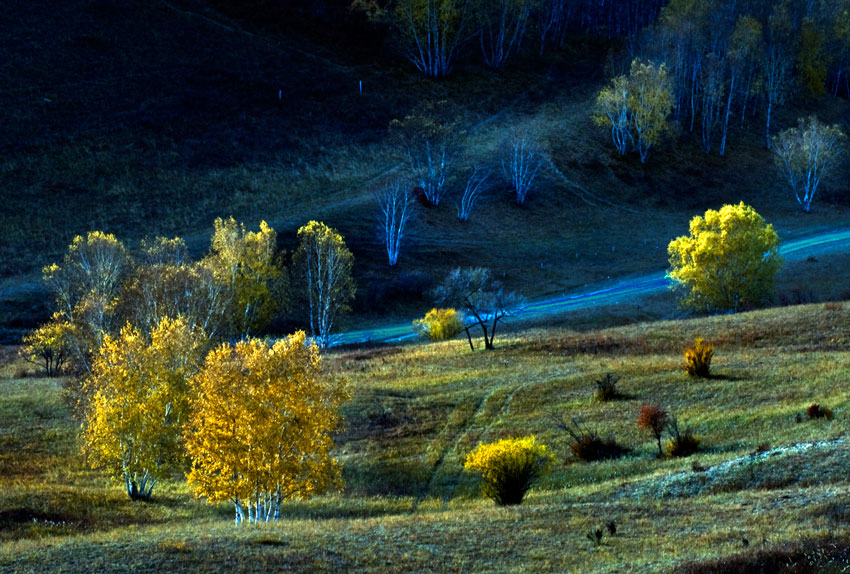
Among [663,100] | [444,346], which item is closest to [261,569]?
[444,346]

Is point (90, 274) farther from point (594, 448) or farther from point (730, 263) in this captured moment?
point (730, 263)

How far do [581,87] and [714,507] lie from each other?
112460 millimetres

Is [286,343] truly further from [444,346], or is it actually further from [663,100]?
[663,100]

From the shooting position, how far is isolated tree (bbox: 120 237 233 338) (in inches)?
2067

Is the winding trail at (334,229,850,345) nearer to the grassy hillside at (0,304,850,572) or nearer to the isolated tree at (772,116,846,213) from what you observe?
the grassy hillside at (0,304,850,572)

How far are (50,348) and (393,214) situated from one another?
3806 cm

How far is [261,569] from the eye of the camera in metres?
18.9

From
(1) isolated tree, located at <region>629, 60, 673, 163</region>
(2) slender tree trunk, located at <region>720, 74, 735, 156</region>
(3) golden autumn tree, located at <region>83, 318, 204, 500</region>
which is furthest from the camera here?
(2) slender tree trunk, located at <region>720, 74, 735, 156</region>

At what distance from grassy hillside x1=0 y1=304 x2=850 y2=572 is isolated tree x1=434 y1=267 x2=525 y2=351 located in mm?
1961

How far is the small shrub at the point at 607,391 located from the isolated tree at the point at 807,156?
7260cm

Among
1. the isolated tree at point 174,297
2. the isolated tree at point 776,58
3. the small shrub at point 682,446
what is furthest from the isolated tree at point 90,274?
the isolated tree at point 776,58

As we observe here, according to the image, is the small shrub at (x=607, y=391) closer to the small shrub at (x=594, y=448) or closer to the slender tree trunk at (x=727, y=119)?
the small shrub at (x=594, y=448)

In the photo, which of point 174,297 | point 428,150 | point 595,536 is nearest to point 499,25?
point 428,150

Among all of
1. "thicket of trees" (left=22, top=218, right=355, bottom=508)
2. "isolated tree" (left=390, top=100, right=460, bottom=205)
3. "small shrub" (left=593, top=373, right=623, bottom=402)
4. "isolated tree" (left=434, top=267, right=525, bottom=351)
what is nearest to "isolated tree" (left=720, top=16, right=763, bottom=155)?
"isolated tree" (left=390, top=100, right=460, bottom=205)
